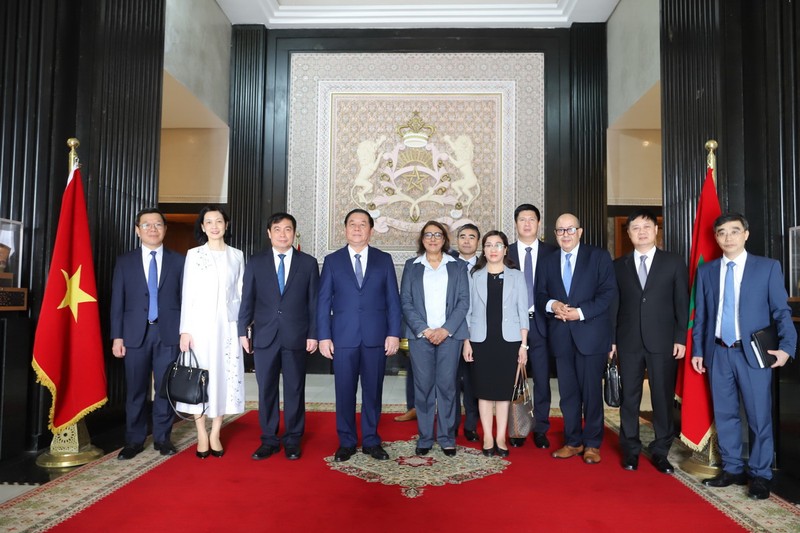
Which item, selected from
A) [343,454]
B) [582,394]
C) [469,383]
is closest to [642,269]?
[582,394]

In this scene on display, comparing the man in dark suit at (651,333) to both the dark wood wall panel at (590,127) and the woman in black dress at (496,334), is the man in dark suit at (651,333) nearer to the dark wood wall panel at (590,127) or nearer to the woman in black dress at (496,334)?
the woman in black dress at (496,334)

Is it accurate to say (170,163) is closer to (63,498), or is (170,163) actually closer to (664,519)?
(63,498)

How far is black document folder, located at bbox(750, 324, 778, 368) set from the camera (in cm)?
322

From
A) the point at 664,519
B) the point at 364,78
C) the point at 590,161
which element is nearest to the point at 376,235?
the point at 364,78

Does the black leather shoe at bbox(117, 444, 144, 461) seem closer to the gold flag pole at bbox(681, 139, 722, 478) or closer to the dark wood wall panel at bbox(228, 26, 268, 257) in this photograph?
the gold flag pole at bbox(681, 139, 722, 478)

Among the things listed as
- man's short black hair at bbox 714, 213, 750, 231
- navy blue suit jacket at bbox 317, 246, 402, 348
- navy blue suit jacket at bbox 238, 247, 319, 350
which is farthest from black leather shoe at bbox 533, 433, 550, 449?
man's short black hair at bbox 714, 213, 750, 231

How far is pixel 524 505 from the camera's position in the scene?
2.98 metres

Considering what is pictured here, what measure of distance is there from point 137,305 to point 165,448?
3.32 ft

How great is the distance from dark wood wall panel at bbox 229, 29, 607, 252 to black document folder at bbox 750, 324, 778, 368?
→ 15.1ft

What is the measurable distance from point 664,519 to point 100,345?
371 centimetres

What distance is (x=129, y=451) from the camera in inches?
152

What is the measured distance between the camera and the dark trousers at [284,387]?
3869 mm

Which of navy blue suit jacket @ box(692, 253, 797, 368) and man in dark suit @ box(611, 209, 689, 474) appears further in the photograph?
man in dark suit @ box(611, 209, 689, 474)

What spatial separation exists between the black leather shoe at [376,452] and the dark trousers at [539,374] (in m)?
1.25
